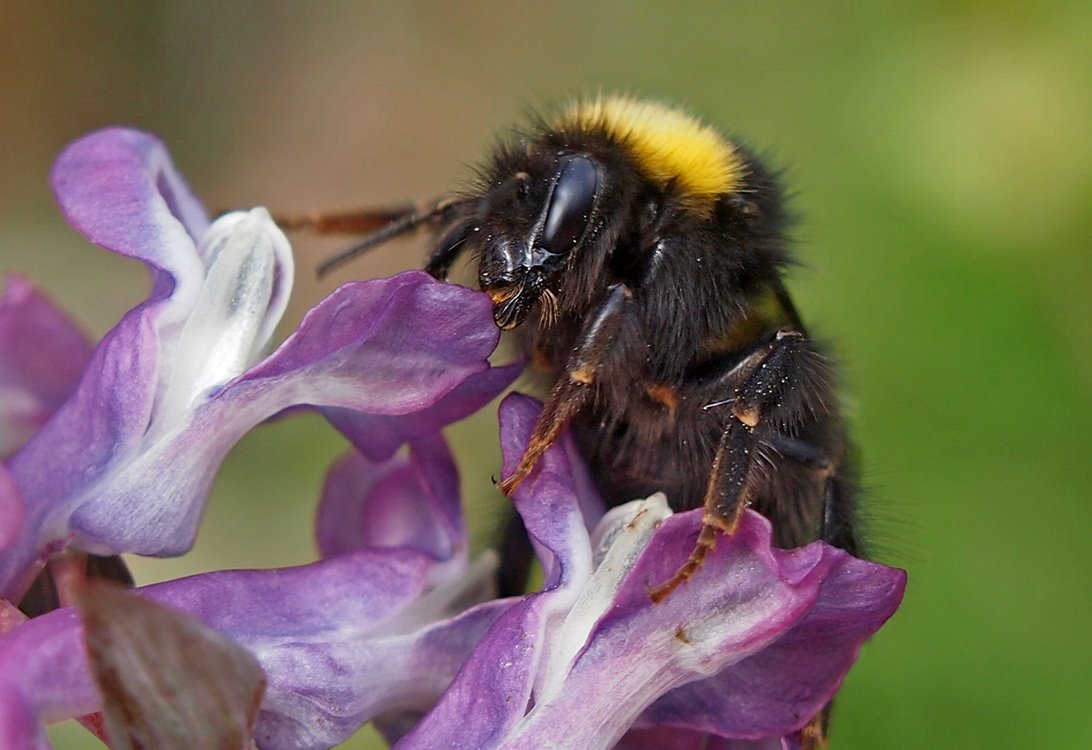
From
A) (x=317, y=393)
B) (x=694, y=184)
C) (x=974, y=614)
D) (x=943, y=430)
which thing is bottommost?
(x=974, y=614)

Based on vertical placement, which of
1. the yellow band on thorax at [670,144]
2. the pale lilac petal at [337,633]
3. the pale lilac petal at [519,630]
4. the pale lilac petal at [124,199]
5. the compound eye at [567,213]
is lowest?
the pale lilac petal at [337,633]

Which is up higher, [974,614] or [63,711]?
[63,711]

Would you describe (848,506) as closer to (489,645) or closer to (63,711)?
(489,645)

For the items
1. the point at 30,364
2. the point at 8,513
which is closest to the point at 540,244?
the point at 8,513

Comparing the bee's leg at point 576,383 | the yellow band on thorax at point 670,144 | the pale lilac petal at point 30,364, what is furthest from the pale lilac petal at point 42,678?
the yellow band on thorax at point 670,144

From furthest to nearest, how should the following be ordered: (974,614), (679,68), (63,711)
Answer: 1. (679,68)
2. (974,614)
3. (63,711)

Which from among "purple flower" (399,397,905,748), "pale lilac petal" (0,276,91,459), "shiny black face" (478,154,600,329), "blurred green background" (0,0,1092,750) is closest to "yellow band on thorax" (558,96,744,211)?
"shiny black face" (478,154,600,329)

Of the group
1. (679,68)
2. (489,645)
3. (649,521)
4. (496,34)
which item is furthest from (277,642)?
(496,34)

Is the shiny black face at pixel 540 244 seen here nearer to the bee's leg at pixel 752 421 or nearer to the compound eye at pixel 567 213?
the compound eye at pixel 567 213
